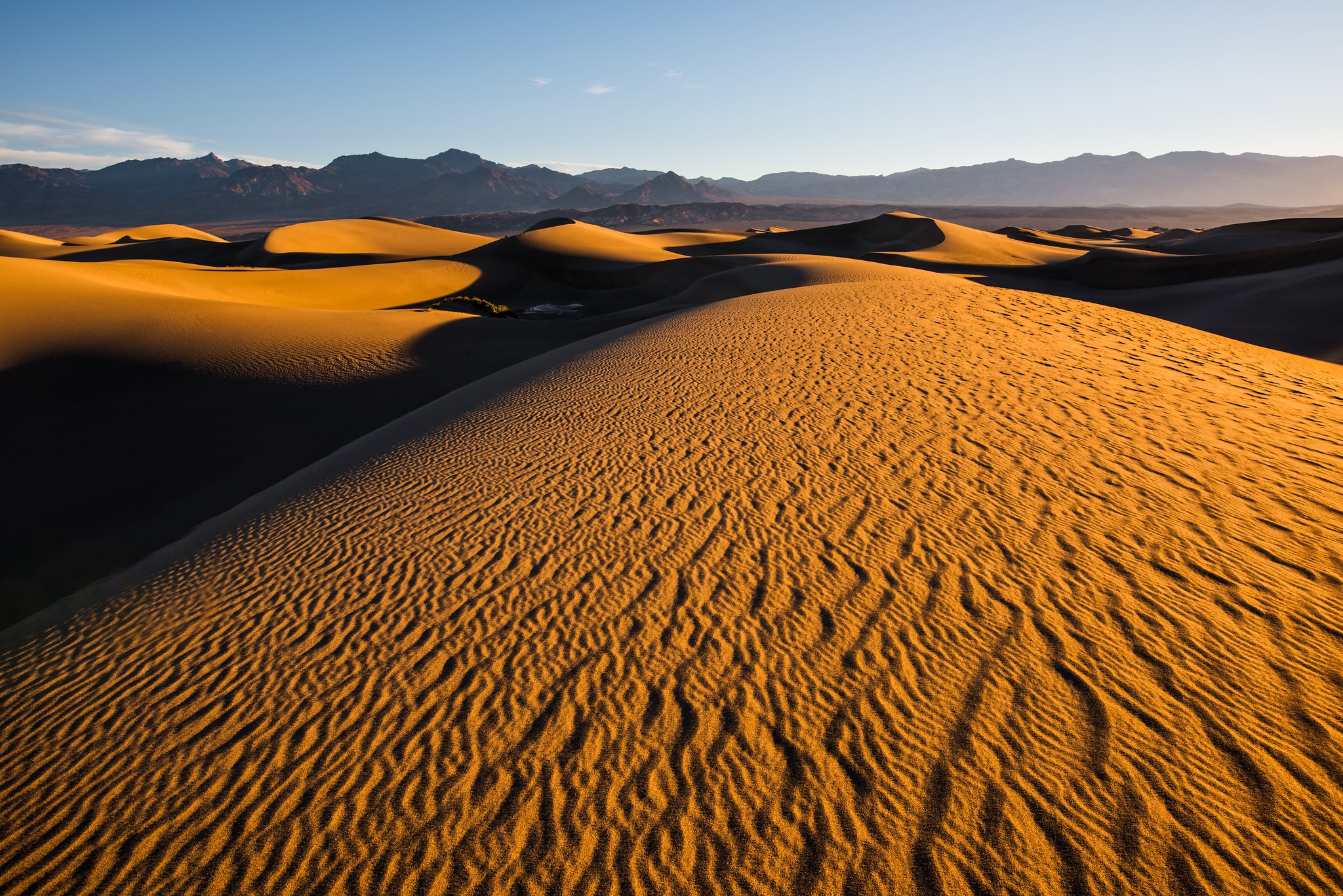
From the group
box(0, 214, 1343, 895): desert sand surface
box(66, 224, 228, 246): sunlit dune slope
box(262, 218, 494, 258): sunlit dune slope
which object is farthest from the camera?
box(66, 224, 228, 246): sunlit dune slope

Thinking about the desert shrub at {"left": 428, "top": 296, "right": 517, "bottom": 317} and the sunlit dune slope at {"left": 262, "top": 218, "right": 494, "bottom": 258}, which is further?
the sunlit dune slope at {"left": 262, "top": 218, "right": 494, "bottom": 258}

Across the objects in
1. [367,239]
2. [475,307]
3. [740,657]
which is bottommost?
[475,307]

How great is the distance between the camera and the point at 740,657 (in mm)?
4207

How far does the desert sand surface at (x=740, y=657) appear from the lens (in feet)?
10.1

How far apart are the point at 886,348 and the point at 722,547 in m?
6.83

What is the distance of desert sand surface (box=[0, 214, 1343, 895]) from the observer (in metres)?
3.07

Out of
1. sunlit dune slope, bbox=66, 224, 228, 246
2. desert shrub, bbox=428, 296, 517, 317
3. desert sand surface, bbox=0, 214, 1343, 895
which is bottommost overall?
desert shrub, bbox=428, 296, 517, 317

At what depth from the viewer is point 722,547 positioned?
215 inches

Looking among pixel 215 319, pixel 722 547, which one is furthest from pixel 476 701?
pixel 215 319

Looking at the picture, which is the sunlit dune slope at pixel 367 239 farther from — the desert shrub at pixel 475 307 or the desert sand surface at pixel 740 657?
the desert sand surface at pixel 740 657

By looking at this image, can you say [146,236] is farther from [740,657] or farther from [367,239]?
[740,657]

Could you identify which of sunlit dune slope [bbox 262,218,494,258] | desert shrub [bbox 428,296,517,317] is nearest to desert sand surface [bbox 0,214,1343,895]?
desert shrub [bbox 428,296,517,317]

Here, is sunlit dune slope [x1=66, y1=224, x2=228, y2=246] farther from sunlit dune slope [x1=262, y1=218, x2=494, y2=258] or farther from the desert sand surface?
the desert sand surface

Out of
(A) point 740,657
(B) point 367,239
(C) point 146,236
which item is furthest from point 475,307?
(C) point 146,236
